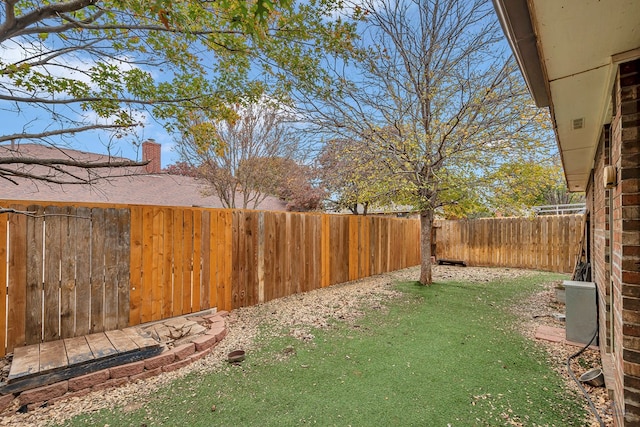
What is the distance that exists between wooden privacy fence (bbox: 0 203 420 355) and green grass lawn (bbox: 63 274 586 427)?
1.44m

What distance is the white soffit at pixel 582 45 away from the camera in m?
1.25

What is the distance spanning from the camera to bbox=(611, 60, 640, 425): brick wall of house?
1.59m

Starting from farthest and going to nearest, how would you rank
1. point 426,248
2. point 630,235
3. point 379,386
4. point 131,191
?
point 131,191 < point 426,248 < point 379,386 < point 630,235

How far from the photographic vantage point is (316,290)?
20.6ft

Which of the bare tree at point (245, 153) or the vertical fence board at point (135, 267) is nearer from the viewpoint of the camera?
the vertical fence board at point (135, 267)

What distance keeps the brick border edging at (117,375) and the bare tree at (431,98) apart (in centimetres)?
445

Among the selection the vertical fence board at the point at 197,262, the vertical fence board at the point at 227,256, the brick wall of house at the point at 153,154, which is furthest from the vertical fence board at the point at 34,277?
the brick wall of house at the point at 153,154

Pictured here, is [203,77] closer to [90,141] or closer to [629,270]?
[90,141]

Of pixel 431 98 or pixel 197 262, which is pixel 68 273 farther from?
pixel 431 98

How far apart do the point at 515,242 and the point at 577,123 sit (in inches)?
324

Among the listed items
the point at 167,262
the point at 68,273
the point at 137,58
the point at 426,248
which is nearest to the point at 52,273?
the point at 68,273

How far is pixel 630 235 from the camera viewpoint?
1.63m

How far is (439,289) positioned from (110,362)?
5903 mm

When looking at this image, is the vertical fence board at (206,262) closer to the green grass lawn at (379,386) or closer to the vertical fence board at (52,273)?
the green grass lawn at (379,386)
